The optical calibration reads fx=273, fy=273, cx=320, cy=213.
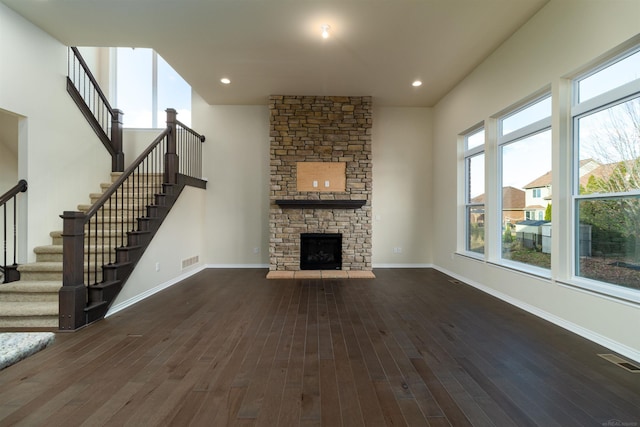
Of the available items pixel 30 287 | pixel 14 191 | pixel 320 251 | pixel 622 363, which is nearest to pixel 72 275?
pixel 30 287

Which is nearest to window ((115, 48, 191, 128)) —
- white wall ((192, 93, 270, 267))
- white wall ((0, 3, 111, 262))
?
white wall ((192, 93, 270, 267))

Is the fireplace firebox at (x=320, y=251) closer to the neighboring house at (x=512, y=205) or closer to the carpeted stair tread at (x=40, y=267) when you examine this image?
the neighboring house at (x=512, y=205)

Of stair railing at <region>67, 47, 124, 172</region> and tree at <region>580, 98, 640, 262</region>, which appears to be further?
stair railing at <region>67, 47, 124, 172</region>

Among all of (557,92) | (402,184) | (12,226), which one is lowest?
(12,226)

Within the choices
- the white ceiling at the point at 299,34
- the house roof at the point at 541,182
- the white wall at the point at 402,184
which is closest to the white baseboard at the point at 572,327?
the house roof at the point at 541,182

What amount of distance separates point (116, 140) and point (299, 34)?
3.83 meters

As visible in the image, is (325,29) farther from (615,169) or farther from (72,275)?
(72,275)

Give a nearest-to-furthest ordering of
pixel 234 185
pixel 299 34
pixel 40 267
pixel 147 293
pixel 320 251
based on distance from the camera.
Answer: pixel 40 267 < pixel 299 34 < pixel 147 293 < pixel 320 251 < pixel 234 185

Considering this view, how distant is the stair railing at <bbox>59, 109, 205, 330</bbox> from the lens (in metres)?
2.71

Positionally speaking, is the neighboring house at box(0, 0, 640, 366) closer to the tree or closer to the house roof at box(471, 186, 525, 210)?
the house roof at box(471, 186, 525, 210)

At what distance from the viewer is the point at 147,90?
6.10 meters

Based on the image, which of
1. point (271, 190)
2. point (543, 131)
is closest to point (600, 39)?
point (543, 131)

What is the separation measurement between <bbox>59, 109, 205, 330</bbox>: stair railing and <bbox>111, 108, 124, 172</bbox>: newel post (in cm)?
64

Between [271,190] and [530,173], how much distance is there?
161 inches
